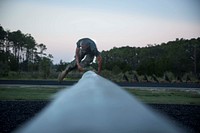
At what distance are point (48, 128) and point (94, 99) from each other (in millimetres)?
232

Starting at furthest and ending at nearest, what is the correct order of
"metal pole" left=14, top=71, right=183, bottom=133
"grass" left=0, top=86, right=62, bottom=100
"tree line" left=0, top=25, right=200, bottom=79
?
1. "tree line" left=0, top=25, right=200, bottom=79
2. "grass" left=0, top=86, right=62, bottom=100
3. "metal pole" left=14, top=71, right=183, bottom=133

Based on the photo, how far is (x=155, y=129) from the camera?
44.4 inches

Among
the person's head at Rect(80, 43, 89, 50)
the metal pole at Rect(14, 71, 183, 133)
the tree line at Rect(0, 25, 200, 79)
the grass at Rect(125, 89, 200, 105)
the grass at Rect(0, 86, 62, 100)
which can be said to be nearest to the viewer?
the metal pole at Rect(14, 71, 183, 133)

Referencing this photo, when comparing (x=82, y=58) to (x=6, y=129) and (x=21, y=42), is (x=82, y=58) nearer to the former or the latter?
(x=6, y=129)

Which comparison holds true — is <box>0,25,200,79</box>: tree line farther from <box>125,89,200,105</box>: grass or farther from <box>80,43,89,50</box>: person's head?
<box>80,43,89,50</box>: person's head

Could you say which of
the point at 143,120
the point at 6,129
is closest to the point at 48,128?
the point at 143,120

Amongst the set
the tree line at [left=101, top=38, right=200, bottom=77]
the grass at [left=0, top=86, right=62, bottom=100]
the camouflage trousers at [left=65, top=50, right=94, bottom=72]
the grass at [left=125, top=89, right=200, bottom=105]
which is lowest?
the grass at [left=125, top=89, right=200, bottom=105]

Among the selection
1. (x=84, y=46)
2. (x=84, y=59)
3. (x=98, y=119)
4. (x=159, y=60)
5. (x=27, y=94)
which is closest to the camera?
(x=98, y=119)

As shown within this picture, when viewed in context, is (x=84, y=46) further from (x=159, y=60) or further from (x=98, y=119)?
(x=159, y=60)

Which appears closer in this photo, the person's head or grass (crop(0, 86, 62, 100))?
the person's head

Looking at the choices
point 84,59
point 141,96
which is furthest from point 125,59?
point 84,59

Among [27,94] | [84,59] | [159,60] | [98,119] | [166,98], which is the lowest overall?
[166,98]

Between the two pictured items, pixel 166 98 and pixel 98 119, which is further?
pixel 166 98

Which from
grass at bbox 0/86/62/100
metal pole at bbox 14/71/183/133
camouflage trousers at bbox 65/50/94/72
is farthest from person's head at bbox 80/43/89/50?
grass at bbox 0/86/62/100
